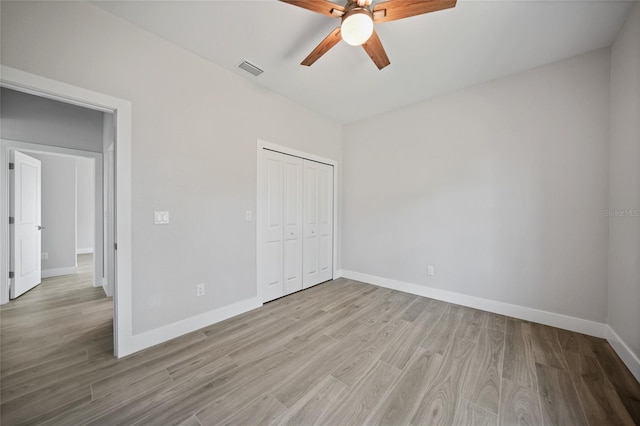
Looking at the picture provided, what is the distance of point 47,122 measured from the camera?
3.03 metres

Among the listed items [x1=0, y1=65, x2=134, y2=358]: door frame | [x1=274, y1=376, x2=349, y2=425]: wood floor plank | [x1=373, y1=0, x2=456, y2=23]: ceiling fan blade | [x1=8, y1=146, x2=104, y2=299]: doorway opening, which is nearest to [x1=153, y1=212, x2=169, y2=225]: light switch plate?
[x1=0, y1=65, x2=134, y2=358]: door frame

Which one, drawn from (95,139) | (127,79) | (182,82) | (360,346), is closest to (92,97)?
(127,79)

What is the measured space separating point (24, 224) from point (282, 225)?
370 cm

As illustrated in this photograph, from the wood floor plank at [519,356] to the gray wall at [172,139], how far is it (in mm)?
2619

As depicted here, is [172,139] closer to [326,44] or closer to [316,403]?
[326,44]

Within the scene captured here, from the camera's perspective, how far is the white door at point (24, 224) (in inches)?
119

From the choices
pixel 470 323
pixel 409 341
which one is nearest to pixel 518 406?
pixel 409 341

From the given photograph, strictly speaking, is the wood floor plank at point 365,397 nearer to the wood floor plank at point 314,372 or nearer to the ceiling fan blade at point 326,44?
the wood floor plank at point 314,372

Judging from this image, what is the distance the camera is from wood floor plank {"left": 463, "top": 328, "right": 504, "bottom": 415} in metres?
1.49

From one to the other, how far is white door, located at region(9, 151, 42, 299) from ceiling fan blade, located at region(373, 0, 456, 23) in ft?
15.9

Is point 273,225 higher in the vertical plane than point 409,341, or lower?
higher

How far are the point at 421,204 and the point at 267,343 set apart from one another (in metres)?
2.72

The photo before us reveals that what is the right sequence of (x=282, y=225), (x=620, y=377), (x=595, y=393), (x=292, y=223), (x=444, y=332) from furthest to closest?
(x=292, y=223) → (x=282, y=225) → (x=444, y=332) → (x=620, y=377) → (x=595, y=393)

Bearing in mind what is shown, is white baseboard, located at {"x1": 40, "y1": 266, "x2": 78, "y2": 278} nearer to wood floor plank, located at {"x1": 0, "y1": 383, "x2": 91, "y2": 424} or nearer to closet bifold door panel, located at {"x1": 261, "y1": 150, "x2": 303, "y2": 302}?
wood floor plank, located at {"x1": 0, "y1": 383, "x2": 91, "y2": 424}
